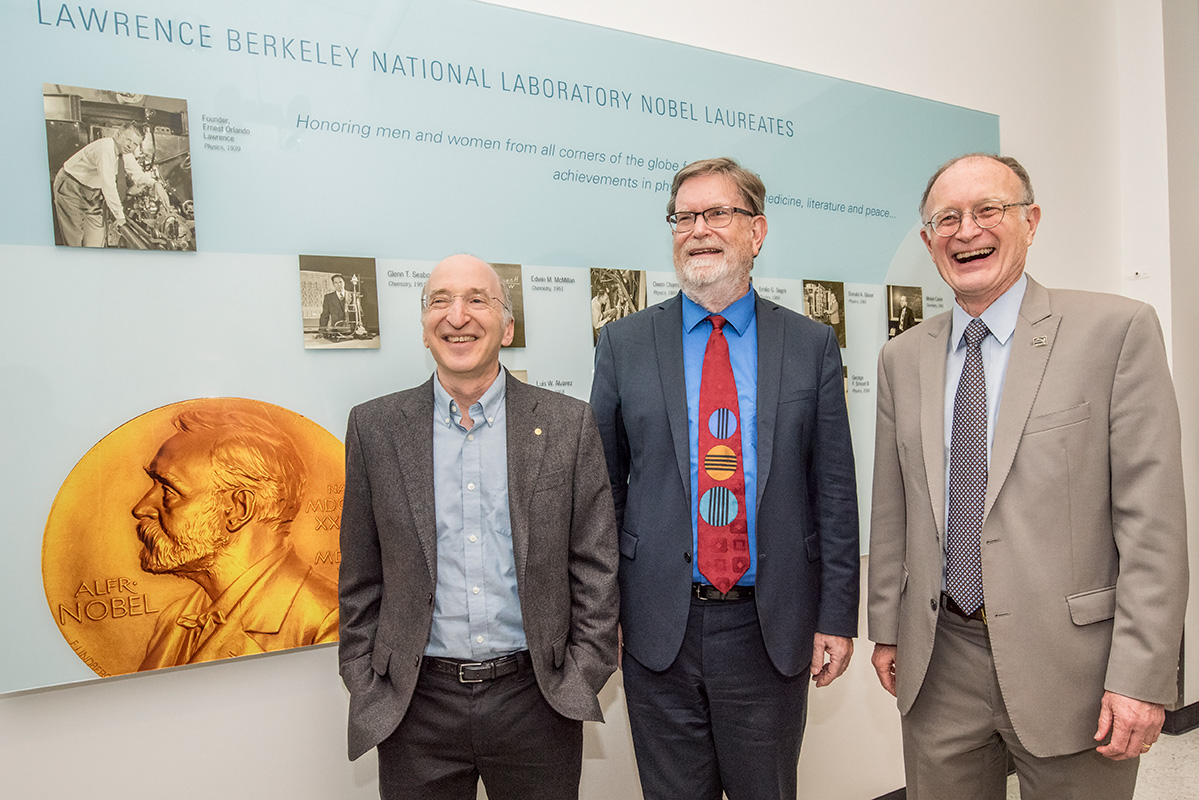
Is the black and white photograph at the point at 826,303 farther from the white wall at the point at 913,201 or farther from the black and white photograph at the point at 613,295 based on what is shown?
the white wall at the point at 913,201

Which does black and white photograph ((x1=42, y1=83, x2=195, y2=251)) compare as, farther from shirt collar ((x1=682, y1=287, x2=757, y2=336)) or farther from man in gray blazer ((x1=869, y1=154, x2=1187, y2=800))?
man in gray blazer ((x1=869, y1=154, x2=1187, y2=800))

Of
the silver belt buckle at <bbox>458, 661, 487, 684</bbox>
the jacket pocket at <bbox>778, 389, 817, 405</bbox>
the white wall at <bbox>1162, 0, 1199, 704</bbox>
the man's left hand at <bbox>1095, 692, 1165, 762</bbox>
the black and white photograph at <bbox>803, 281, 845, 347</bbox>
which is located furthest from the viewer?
the white wall at <bbox>1162, 0, 1199, 704</bbox>

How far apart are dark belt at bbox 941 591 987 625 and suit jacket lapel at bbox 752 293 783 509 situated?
0.45m

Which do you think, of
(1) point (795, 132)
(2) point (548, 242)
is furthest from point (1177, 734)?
(2) point (548, 242)

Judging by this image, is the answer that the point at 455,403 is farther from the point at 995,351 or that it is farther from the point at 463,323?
the point at 995,351

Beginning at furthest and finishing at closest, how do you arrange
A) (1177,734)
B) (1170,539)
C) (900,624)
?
1. (1177,734)
2. (900,624)
3. (1170,539)

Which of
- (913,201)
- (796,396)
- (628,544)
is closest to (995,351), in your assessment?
(796,396)

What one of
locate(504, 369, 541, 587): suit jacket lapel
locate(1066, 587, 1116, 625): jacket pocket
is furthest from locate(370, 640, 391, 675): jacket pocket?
locate(1066, 587, 1116, 625): jacket pocket

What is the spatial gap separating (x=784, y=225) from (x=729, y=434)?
1119 millimetres

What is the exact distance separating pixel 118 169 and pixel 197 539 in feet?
2.72

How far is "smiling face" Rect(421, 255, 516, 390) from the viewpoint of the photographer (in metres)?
1.52

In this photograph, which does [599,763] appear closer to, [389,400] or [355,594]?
[355,594]

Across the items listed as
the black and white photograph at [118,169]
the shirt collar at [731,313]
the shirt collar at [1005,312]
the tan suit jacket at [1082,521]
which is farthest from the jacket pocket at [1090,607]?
the black and white photograph at [118,169]

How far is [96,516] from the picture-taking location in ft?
5.07
